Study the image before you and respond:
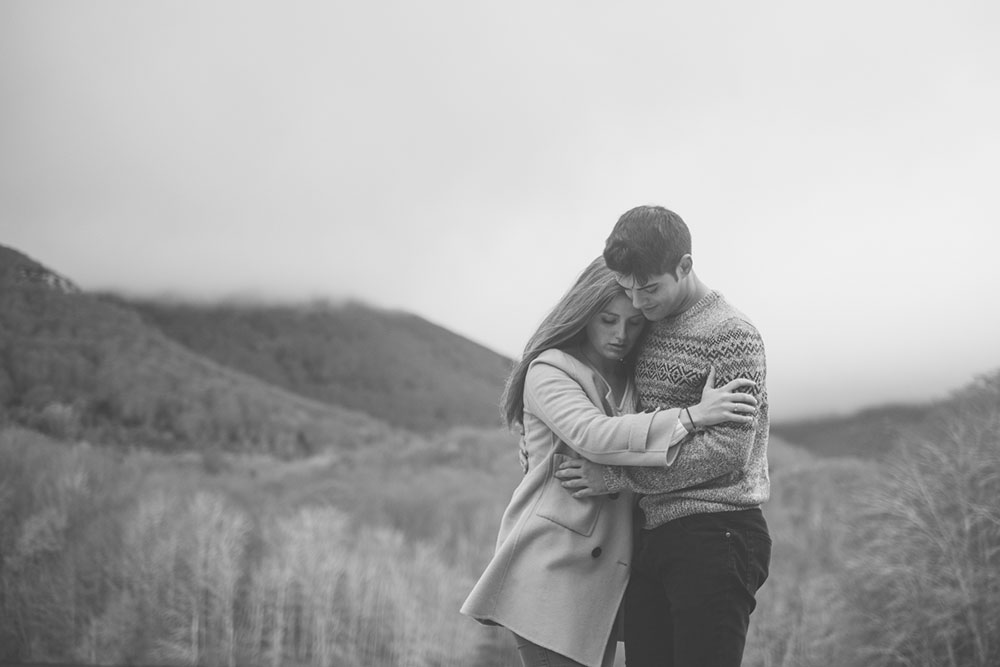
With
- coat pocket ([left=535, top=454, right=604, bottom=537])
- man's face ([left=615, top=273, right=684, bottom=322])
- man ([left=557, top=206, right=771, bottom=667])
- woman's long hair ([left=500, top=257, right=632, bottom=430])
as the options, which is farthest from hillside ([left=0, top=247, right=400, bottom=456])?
man's face ([left=615, top=273, right=684, bottom=322])

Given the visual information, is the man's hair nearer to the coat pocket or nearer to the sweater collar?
the sweater collar

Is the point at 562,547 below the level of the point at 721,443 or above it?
below

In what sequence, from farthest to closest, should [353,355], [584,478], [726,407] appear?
1. [353,355]
2. [584,478]
3. [726,407]

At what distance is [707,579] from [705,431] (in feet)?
1.20

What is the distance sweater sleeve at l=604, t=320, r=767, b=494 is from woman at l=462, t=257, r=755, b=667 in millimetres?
81

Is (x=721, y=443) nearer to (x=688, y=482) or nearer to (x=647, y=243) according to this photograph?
(x=688, y=482)

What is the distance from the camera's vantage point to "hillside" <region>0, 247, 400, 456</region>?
43.7m

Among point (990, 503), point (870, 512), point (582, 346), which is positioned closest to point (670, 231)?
point (582, 346)

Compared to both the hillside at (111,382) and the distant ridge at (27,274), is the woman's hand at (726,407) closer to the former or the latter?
the hillside at (111,382)

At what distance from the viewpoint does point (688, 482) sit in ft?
8.25

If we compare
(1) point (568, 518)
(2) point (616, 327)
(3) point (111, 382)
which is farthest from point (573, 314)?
(3) point (111, 382)

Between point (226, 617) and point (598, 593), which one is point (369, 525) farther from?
point (598, 593)

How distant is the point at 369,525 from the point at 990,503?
1241 inches

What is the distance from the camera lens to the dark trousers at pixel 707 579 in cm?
244
